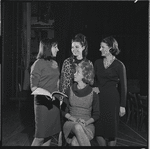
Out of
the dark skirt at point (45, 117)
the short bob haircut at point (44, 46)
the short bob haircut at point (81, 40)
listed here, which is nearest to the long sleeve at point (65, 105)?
the dark skirt at point (45, 117)

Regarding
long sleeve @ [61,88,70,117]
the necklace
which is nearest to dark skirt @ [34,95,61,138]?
long sleeve @ [61,88,70,117]

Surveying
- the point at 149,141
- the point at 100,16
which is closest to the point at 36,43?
the point at 100,16

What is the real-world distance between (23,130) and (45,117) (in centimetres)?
53

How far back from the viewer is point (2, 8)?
116 inches

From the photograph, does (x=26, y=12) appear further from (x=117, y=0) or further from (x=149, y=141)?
(x=149, y=141)

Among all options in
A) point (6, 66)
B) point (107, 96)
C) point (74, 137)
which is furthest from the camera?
point (6, 66)

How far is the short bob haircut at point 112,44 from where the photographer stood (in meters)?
2.88

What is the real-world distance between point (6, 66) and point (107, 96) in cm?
153

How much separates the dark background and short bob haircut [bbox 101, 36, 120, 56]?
0.22 feet

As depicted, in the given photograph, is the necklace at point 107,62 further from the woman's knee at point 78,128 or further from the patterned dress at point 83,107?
the woman's knee at point 78,128

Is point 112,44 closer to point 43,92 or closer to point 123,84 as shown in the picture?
point 123,84

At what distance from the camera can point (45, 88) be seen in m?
2.71

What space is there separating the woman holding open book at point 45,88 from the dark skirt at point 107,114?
59 centimetres

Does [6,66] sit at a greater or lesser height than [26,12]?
lesser
